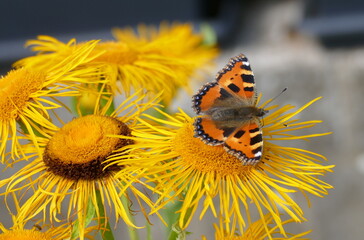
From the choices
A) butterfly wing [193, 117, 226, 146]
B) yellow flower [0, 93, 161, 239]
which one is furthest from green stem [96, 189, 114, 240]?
butterfly wing [193, 117, 226, 146]

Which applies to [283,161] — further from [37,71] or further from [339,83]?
[339,83]

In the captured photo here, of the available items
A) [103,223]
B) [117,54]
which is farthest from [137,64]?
[103,223]

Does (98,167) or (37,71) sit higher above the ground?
(37,71)

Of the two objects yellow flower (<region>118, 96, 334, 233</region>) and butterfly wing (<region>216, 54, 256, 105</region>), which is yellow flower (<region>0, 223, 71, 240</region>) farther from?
butterfly wing (<region>216, 54, 256, 105</region>)

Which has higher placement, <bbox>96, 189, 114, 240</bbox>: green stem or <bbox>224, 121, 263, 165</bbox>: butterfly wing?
<bbox>224, 121, 263, 165</bbox>: butterfly wing

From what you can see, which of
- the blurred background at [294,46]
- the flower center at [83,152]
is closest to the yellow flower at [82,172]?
the flower center at [83,152]

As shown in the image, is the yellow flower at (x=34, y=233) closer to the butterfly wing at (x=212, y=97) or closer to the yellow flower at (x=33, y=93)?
the yellow flower at (x=33, y=93)

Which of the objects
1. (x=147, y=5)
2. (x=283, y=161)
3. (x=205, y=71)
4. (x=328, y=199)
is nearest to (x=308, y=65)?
(x=328, y=199)
